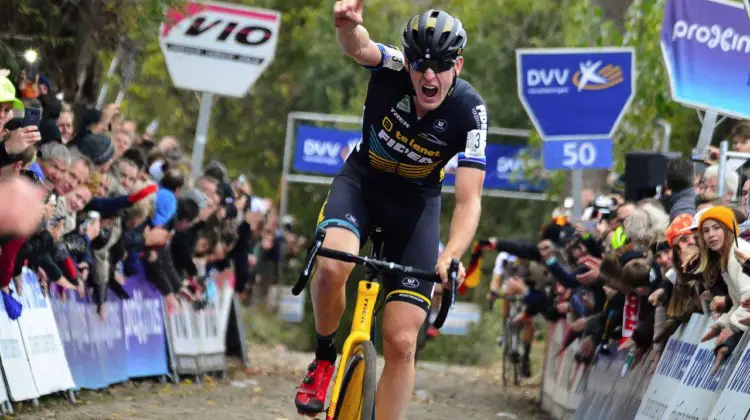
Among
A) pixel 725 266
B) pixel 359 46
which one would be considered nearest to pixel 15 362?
pixel 359 46

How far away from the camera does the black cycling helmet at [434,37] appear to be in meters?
7.52

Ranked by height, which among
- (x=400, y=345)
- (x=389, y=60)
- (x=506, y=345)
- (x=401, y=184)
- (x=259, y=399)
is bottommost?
(x=259, y=399)

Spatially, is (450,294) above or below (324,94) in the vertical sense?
below

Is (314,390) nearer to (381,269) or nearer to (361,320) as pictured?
(361,320)

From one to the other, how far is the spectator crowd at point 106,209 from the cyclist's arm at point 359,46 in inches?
79.6

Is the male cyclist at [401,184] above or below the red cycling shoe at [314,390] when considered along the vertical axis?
above

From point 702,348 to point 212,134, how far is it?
3158 centimetres

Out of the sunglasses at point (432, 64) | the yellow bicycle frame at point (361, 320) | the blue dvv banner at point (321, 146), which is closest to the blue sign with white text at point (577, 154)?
the sunglasses at point (432, 64)

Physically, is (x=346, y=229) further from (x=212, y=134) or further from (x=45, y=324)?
(x=212, y=134)

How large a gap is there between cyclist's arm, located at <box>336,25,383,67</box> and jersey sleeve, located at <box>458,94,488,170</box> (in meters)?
0.56

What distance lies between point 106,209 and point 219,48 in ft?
14.4

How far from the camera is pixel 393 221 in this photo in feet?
26.2

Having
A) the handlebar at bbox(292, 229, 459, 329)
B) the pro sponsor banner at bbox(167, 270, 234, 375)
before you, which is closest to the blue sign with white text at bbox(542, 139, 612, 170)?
the pro sponsor banner at bbox(167, 270, 234, 375)

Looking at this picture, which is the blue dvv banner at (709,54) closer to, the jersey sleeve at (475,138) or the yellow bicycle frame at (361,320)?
the jersey sleeve at (475,138)
